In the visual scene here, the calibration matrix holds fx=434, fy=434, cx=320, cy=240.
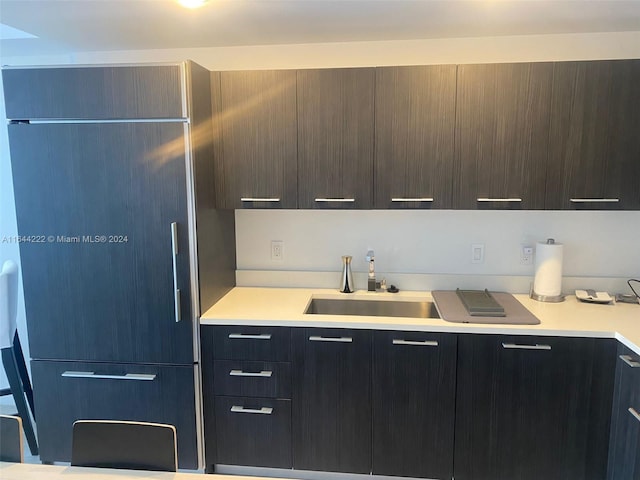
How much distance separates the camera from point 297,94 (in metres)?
2.16

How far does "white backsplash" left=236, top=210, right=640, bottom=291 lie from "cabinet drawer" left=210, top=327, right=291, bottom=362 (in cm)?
58

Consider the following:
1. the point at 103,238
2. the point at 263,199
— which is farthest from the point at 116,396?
the point at 263,199

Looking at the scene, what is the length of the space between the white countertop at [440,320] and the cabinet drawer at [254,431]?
40cm

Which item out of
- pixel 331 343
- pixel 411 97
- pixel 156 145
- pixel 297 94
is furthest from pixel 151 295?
pixel 411 97

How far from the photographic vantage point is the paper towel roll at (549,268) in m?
2.22

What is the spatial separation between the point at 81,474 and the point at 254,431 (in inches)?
40.1

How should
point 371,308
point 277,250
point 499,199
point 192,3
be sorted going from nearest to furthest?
point 192,3, point 499,199, point 371,308, point 277,250

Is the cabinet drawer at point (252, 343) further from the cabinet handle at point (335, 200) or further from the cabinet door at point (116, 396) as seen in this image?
the cabinet handle at point (335, 200)

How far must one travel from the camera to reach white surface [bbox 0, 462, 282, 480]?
1.17 metres

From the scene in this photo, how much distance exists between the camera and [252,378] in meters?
2.07

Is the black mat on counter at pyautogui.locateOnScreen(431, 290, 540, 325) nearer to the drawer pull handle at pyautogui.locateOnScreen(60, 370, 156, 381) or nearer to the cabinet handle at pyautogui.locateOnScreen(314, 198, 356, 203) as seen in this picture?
the cabinet handle at pyautogui.locateOnScreen(314, 198, 356, 203)

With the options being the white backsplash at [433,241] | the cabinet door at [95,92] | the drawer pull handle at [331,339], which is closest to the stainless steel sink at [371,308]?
the white backsplash at [433,241]

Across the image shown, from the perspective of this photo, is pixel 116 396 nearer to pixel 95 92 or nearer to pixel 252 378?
pixel 252 378

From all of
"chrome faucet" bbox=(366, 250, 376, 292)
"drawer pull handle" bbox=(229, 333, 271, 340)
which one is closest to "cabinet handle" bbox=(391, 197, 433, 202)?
"chrome faucet" bbox=(366, 250, 376, 292)
